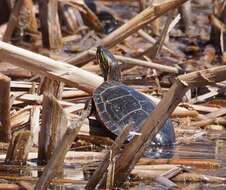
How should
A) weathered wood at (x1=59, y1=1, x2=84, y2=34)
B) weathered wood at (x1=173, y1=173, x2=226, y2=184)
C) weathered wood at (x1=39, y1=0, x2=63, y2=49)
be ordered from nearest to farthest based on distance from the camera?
weathered wood at (x1=173, y1=173, x2=226, y2=184) < weathered wood at (x1=39, y1=0, x2=63, y2=49) < weathered wood at (x1=59, y1=1, x2=84, y2=34)

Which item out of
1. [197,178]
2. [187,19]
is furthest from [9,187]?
[187,19]

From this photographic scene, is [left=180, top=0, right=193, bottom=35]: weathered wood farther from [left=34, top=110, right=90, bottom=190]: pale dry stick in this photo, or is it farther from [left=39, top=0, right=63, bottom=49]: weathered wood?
[left=34, top=110, right=90, bottom=190]: pale dry stick

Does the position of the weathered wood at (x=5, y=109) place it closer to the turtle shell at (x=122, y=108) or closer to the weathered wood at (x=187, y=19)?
the turtle shell at (x=122, y=108)

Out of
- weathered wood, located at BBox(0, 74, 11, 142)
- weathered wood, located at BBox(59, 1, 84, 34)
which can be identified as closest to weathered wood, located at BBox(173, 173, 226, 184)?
weathered wood, located at BBox(0, 74, 11, 142)

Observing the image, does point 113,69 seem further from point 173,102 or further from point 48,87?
point 173,102

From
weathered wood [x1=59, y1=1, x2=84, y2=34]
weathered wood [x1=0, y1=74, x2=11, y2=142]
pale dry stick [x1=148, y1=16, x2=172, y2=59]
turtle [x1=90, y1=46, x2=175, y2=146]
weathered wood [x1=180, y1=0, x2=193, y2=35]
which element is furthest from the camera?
weathered wood [x1=180, y1=0, x2=193, y2=35]

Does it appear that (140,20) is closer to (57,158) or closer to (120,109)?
(120,109)
